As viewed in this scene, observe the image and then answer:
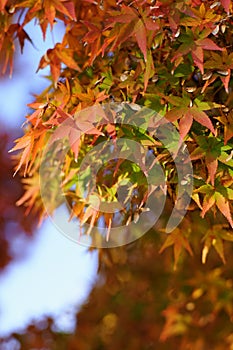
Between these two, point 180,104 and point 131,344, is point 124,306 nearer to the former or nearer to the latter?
point 131,344

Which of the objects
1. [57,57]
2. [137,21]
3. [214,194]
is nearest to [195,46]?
[137,21]

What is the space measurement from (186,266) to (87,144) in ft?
3.68

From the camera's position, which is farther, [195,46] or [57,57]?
[57,57]

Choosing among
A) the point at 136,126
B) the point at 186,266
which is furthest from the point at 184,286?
the point at 136,126

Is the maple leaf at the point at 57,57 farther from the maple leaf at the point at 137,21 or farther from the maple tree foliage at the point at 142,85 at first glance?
the maple leaf at the point at 137,21

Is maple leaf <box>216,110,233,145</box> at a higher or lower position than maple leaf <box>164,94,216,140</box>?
lower

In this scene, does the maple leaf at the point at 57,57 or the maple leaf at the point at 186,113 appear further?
the maple leaf at the point at 57,57

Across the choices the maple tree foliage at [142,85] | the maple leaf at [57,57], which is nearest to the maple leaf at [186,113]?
the maple tree foliage at [142,85]

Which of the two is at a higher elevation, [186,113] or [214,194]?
[186,113]

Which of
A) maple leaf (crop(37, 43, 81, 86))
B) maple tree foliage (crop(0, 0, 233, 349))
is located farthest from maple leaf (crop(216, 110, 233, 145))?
maple leaf (crop(37, 43, 81, 86))

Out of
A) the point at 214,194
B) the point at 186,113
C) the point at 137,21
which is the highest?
the point at 137,21

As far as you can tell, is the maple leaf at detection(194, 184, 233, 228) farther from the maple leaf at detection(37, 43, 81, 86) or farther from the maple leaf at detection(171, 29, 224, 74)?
the maple leaf at detection(37, 43, 81, 86)

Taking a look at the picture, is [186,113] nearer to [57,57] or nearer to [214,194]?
[214,194]

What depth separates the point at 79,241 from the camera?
1417 millimetres
